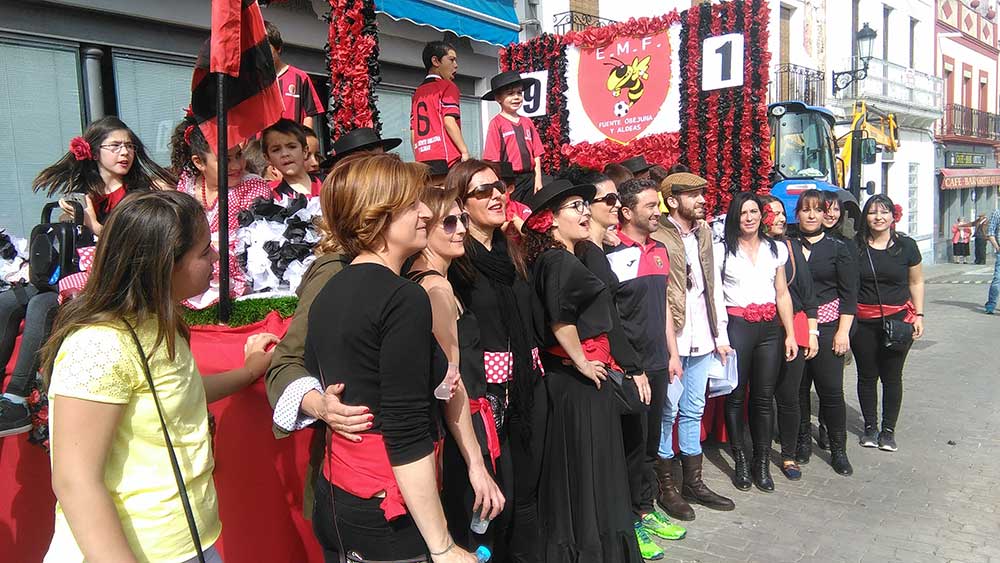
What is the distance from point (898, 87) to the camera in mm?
23516

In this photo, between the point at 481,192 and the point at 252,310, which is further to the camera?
the point at 252,310

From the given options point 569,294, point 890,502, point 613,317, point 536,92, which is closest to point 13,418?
point 569,294

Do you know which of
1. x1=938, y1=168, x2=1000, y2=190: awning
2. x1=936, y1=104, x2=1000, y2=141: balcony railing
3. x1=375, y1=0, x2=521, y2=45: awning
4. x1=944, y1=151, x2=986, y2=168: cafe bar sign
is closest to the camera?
x1=375, y1=0, x2=521, y2=45: awning

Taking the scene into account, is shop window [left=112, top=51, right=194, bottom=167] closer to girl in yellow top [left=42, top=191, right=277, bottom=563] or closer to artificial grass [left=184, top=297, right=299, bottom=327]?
artificial grass [left=184, top=297, right=299, bottom=327]

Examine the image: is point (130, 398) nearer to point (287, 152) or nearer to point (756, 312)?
point (287, 152)

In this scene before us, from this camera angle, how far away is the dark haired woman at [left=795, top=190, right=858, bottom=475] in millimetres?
5129

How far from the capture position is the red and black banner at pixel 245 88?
3.17 m

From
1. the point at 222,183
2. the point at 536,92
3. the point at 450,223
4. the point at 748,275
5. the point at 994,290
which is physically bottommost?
the point at 994,290

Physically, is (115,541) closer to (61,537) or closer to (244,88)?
(61,537)

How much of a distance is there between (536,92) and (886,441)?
5822mm

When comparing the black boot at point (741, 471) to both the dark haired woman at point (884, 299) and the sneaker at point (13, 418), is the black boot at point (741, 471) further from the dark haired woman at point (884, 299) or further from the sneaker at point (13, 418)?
the sneaker at point (13, 418)

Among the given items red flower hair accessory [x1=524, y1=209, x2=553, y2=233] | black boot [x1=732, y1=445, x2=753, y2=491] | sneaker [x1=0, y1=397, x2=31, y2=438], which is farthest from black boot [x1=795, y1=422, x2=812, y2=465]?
sneaker [x1=0, y1=397, x2=31, y2=438]

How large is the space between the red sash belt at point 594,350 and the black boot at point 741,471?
5.91 feet

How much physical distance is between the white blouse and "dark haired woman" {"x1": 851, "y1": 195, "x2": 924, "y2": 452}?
107 centimetres
